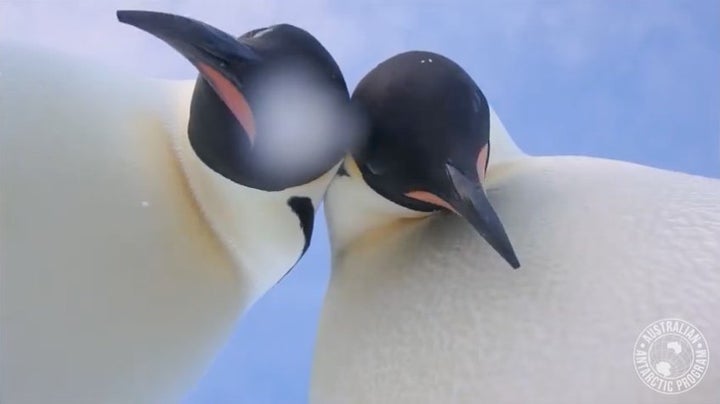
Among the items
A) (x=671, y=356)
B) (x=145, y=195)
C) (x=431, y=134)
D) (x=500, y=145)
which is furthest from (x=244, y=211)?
(x=671, y=356)

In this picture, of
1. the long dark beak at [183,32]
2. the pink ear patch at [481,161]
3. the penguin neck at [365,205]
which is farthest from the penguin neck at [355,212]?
the long dark beak at [183,32]

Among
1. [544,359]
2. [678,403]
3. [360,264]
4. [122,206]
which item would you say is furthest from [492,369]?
[122,206]

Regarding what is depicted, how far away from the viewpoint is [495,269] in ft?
3.23

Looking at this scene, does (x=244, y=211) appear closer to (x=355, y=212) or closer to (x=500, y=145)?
(x=355, y=212)

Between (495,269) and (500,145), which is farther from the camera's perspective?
(500,145)

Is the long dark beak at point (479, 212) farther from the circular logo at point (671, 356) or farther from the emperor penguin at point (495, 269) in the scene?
the circular logo at point (671, 356)

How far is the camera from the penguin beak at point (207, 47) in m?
0.85

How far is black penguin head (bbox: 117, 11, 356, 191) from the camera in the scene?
0.86 meters

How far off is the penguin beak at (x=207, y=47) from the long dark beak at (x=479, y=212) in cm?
21

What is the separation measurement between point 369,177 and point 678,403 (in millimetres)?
395

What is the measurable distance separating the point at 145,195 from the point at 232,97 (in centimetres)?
17

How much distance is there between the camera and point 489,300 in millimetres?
957

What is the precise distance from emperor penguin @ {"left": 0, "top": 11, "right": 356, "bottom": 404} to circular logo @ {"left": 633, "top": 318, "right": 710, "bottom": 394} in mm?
354

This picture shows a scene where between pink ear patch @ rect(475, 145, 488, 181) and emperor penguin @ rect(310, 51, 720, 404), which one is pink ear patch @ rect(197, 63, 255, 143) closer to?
emperor penguin @ rect(310, 51, 720, 404)
